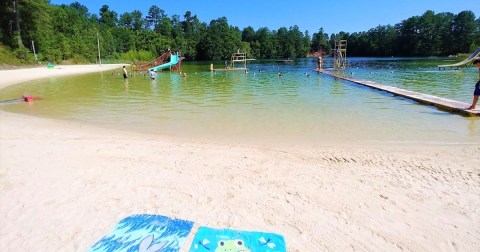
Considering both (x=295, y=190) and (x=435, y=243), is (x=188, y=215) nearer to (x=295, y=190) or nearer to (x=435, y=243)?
(x=295, y=190)

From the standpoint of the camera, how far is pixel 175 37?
112 meters

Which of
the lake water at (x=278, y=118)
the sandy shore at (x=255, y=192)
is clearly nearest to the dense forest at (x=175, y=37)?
the lake water at (x=278, y=118)

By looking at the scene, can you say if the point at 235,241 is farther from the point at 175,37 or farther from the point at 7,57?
the point at 175,37

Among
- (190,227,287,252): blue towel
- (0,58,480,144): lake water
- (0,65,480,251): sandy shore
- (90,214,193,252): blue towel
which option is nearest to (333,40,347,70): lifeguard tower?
(0,58,480,144): lake water

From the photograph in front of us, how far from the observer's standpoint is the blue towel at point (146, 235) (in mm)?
3221

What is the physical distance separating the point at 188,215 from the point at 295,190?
1667 mm

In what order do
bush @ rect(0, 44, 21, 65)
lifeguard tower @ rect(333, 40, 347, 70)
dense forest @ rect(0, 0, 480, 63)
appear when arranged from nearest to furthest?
lifeguard tower @ rect(333, 40, 347, 70) → bush @ rect(0, 44, 21, 65) → dense forest @ rect(0, 0, 480, 63)

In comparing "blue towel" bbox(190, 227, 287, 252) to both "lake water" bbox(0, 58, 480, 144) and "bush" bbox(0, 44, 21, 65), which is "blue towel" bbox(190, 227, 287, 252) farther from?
"bush" bbox(0, 44, 21, 65)

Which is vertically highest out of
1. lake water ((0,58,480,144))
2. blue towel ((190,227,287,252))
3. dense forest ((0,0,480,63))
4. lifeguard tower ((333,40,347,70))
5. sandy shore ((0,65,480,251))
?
dense forest ((0,0,480,63))

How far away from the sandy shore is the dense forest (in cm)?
4754

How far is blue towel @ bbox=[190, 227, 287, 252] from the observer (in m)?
3.20

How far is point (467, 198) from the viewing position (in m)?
4.22

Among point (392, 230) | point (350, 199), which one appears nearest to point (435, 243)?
point (392, 230)

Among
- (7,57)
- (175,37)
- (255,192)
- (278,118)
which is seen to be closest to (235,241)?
(255,192)
